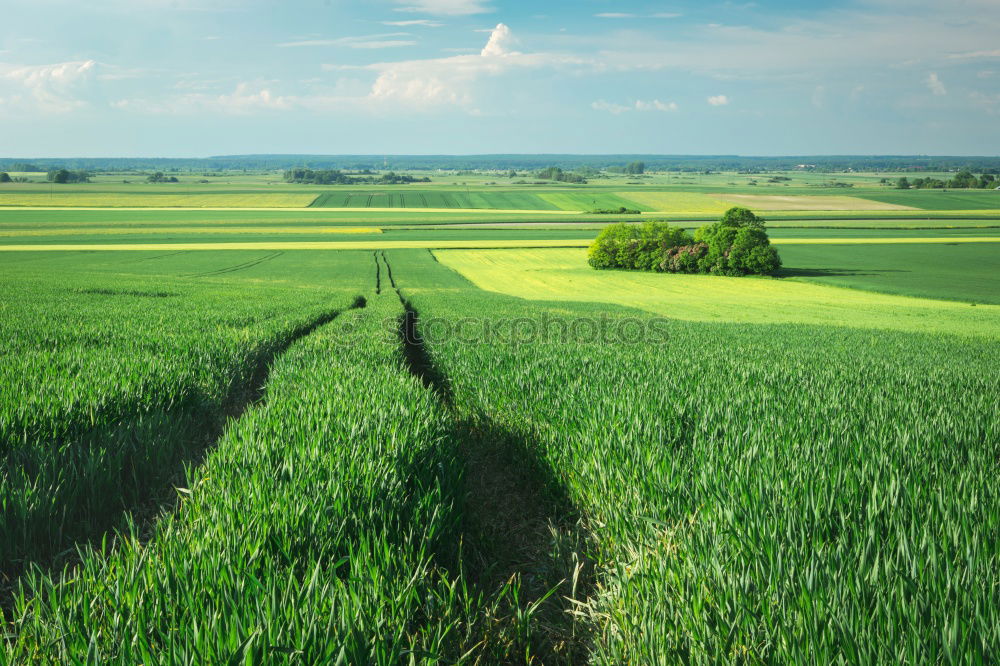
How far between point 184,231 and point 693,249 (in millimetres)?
69852

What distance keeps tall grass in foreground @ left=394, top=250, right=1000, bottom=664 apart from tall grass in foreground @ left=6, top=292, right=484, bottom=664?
130 centimetres

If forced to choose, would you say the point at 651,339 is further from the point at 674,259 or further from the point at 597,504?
the point at 674,259

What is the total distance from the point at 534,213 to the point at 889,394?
117 m

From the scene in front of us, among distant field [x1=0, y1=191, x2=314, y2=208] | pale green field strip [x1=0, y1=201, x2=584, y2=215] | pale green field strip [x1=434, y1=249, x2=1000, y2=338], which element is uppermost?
distant field [x1=0, y1=191, x2=314, y2=208]

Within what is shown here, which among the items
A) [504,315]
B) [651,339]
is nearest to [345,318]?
[504,315]

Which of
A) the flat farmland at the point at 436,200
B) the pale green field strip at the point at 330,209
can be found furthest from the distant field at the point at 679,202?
the flat farmland at the point at 436,200

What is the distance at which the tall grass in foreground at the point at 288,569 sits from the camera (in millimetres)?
2805

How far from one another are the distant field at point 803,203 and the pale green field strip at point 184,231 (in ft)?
272

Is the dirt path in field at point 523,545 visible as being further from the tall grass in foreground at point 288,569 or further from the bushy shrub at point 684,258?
the bushy shrub at point 684,258

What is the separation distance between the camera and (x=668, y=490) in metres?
4.67

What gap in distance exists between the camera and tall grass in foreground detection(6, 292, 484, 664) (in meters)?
2.80

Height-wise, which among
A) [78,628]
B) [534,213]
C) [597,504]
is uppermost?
[534,213]

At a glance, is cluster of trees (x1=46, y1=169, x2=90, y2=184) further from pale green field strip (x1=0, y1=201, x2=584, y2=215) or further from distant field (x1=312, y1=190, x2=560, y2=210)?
distant field (x1=312, y1=190, x2=560, y2=210)

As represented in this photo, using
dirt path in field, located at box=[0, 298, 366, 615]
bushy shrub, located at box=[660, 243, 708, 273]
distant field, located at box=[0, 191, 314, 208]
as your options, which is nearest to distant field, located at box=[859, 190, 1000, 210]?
bushy shrub, located at box=[660, 243, 708, 273]
